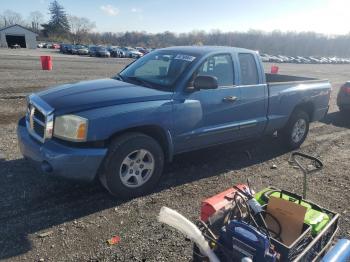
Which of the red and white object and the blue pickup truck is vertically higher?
the blue pickup truck

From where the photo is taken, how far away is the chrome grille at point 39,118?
3.62 m

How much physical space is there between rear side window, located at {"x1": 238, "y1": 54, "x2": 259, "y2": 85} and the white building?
74080 millimetres

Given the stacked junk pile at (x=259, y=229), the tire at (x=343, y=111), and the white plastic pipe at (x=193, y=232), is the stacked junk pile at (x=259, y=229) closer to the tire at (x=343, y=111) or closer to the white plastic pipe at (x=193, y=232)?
the white plastic pipe at (x=193, y=232)

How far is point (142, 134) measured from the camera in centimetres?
395

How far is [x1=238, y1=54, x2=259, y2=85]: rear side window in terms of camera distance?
5113 millimetres

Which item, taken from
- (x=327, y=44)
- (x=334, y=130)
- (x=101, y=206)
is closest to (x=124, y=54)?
(x=334, y=130)

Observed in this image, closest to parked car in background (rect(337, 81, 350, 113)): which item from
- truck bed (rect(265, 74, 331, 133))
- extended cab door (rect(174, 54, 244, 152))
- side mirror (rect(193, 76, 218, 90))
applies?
truck bed (rect(265, 74, 331, 133))

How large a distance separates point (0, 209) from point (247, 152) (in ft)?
13.3

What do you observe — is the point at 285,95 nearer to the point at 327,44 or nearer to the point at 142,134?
the point at 142,134

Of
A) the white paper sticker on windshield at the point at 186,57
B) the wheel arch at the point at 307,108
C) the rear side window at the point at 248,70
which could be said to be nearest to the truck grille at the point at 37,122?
the white paper sticker on windshield at the point at 186,57

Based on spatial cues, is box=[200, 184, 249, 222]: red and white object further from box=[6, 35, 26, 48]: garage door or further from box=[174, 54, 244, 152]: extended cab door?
box=[6, 35, 26, 48]: garage door

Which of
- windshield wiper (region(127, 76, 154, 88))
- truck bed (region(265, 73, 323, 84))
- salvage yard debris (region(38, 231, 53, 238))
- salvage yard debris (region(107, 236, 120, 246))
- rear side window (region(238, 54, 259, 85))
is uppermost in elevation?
rear side window (region(238, 54, 259, 85))

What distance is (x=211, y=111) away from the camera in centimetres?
457

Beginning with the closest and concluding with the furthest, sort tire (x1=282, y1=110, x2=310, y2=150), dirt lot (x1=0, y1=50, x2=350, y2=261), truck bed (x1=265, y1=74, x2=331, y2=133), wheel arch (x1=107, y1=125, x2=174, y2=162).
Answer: dirt lot (x1=0, y1=50, x2=350, y2=261) → wheel arch (x1=107, y1=125, x2=174, y2=162) → truck bed (x1=265, y1=74, x2=331, y2=133) → tire (x1=282, y1=110, x2=310, y2=150)
